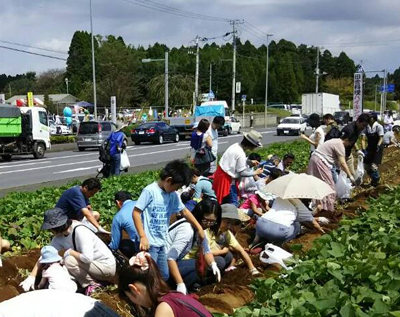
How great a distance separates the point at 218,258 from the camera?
634 centimetres

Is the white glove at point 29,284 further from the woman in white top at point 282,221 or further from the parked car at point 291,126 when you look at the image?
the parked car at point 291,126

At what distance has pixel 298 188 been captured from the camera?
750 cm

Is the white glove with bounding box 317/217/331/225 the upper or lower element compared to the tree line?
lower

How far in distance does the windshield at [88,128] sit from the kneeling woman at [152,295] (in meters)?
26.4

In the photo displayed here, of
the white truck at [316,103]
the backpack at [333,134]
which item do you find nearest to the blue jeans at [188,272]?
the backpack at [333,134]

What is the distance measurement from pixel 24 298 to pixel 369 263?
2.35m

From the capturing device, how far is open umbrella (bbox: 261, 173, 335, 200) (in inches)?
290

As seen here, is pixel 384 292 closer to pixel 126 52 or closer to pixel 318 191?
pixel 318 191

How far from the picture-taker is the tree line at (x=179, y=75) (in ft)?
202

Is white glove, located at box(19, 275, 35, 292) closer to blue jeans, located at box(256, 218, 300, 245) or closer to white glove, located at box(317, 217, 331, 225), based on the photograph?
blue jeans, located at box(256, 218, 300, 245)

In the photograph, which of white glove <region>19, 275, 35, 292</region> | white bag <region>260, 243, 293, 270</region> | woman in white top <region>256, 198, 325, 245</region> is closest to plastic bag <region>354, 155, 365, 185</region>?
woman in white top <region>256, 198, 325, 245</region>

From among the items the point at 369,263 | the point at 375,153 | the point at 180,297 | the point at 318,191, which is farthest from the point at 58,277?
the point at 375,153

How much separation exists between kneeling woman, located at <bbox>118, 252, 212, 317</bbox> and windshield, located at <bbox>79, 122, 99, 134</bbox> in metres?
26.4

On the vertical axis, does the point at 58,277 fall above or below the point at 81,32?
below
